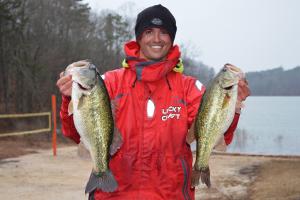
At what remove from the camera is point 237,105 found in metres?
3.65

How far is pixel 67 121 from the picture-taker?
3.63 m

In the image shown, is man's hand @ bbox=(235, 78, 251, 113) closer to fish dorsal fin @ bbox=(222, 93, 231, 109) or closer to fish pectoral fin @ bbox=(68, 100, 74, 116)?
fish dorsal fin @ bbox=(222, 93, 231, 109)

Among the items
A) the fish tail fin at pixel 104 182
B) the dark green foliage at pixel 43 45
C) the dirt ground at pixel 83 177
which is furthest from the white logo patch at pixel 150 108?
the dark green foliage at pixel 43 45

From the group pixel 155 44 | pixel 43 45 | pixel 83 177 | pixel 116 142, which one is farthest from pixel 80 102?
pixel 43 45

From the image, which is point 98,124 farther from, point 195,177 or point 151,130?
point 195,177

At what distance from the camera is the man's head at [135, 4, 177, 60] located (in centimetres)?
397

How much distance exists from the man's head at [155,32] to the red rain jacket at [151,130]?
154 millimetres

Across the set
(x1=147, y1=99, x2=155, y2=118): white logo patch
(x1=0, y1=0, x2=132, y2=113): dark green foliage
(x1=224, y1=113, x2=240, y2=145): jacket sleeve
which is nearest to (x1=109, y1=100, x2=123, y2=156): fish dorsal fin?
(x1=147, y1=99, x2=155, y2=118): white logo patch

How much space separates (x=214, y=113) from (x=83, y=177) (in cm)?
760

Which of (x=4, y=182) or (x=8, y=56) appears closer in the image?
(x=4, y=182)

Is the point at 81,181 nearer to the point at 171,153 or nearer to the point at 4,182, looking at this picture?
the point at 4,182

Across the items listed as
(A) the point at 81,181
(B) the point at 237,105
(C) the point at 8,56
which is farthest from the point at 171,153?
(C) the point at 8,56

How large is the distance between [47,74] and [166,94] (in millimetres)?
29249

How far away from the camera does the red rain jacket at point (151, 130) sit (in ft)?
11.9
